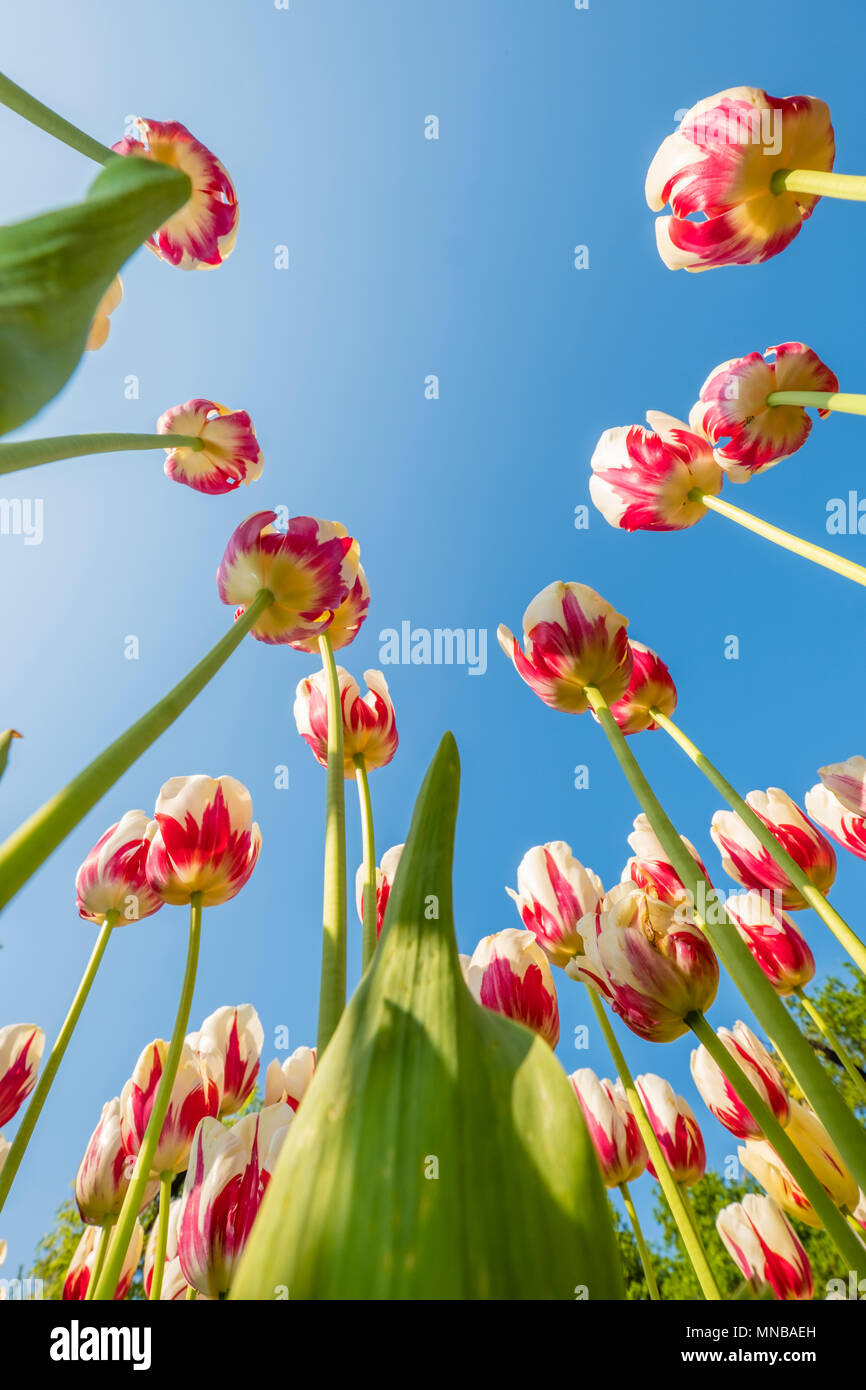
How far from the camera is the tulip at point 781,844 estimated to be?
72 cm

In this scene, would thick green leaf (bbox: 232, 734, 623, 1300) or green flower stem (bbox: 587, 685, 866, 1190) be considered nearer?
thick green leaf (bbox: 232, 734, 623, 1300)

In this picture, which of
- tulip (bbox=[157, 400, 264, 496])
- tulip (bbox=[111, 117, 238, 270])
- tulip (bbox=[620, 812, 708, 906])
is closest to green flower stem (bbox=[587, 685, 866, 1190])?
tulip (bbox=[620, 812, 708, 906])

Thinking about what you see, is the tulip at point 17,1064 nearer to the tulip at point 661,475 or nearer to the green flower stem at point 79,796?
the green flower stem at point 79,796

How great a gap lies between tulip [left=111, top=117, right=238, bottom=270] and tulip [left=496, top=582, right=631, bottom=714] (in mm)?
447

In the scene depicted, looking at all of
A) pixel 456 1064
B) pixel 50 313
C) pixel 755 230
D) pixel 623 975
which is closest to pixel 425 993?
pixel 456 1064

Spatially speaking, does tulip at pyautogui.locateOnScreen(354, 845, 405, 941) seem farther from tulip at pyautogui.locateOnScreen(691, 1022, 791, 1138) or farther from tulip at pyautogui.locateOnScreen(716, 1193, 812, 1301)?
tulip at pyautogui.locateOnScreen(716, 1193, 812, 1301)

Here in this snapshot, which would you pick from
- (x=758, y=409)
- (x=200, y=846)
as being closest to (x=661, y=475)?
(x=758, y=409)

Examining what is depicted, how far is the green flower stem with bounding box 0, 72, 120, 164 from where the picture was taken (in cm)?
35

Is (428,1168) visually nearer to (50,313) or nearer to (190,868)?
(50,313)

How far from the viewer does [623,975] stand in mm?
493

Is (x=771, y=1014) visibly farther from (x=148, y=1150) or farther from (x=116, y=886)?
(x=116, y=886)

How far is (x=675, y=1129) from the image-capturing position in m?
0.73

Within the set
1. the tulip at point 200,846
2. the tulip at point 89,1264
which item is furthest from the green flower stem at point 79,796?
the tulip at point 89,1264
